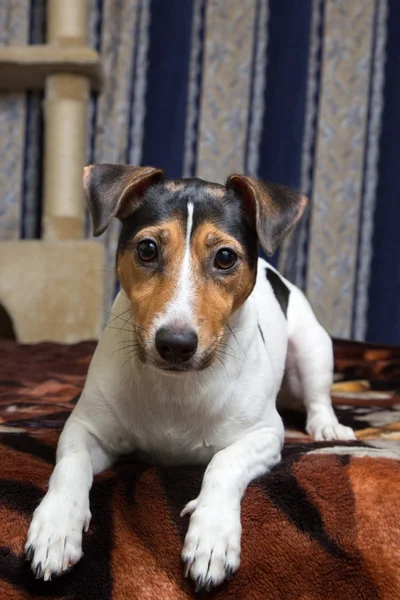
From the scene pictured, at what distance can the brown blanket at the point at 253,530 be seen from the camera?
1057 millimetres

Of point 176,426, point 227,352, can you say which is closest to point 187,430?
point 176,426

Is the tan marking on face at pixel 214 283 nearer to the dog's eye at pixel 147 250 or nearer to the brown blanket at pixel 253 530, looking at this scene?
the dog's eye at pixel 147 250

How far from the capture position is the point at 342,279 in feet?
12.9

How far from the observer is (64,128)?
3631mm

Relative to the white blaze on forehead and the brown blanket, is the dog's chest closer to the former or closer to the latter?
the brown blanket

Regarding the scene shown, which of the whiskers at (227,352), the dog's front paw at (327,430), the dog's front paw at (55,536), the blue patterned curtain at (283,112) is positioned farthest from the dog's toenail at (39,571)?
the blue patterned curtain at (283,112)

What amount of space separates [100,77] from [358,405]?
244 centimetres

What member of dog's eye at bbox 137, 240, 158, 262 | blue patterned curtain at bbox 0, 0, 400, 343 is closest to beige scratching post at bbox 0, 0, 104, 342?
blue patterned curtain at bbox 0, 0, 400, 343

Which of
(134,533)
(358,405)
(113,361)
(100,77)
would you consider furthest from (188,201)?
(100,77)

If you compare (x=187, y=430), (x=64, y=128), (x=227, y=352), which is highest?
(x=64, y=128)

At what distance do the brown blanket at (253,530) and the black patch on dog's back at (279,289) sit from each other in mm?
641

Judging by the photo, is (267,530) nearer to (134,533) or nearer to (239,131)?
(134,533)

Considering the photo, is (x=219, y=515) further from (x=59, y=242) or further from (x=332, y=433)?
(x=59, y=242)

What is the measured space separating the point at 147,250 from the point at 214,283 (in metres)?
0.15
